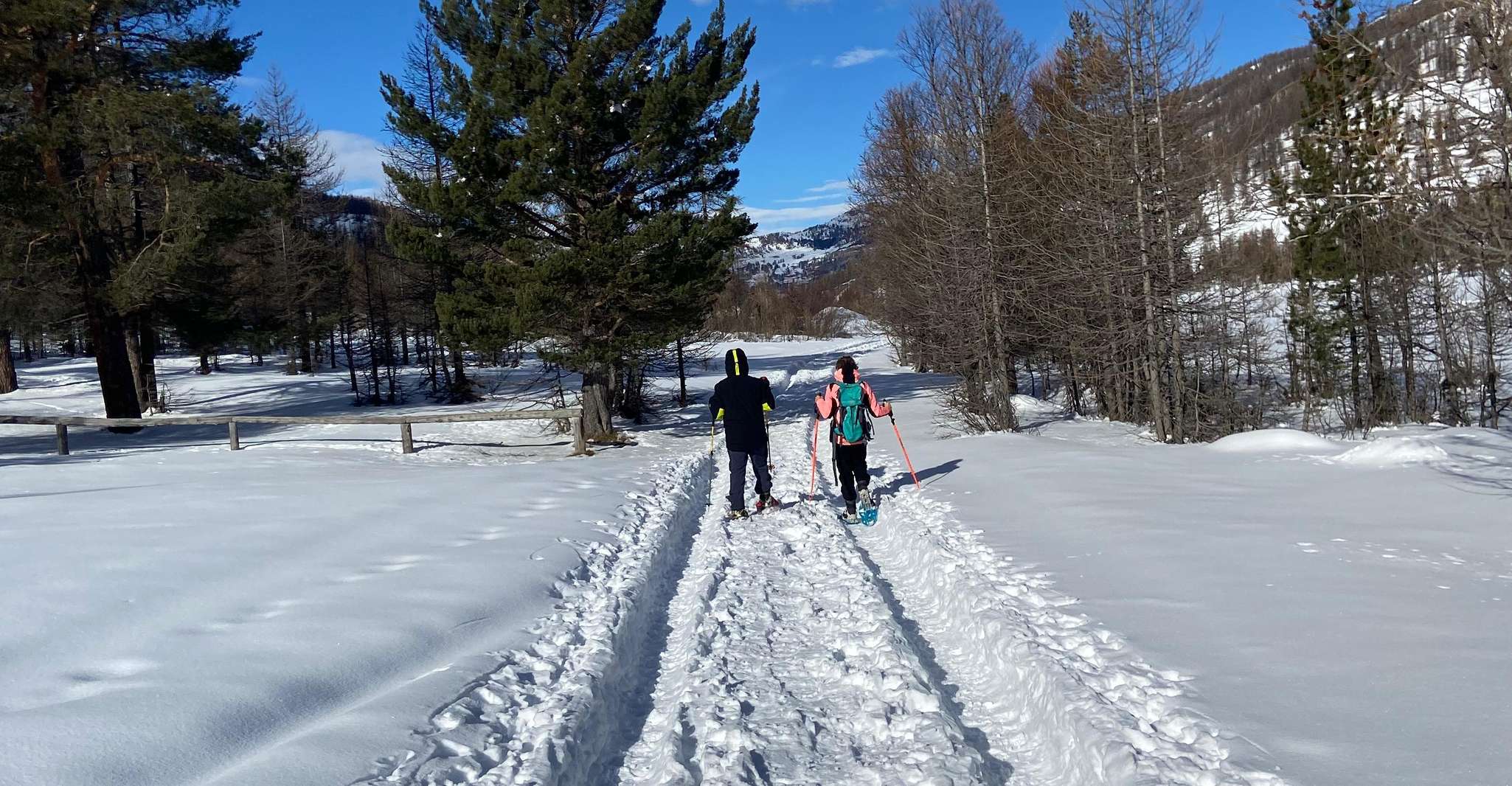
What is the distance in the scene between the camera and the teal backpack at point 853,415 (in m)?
9.09

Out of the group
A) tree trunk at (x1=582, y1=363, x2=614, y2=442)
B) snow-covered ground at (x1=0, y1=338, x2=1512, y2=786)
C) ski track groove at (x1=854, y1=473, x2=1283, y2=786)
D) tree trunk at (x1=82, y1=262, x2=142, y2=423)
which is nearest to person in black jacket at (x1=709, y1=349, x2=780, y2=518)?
snow-covered ground at (x1=0, y1=338, x2=1512, y2=786)

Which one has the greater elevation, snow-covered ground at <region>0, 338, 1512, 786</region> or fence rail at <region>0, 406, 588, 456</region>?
fence rail at <region>0, 406, 588, 456</region>

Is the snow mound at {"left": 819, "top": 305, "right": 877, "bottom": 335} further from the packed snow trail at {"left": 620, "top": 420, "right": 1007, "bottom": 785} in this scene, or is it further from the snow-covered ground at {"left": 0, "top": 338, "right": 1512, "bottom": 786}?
the packed snow trail at {"left": 620, "top": 420, "right": 1007, "bottom": 785}

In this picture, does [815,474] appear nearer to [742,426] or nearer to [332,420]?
[742,426]

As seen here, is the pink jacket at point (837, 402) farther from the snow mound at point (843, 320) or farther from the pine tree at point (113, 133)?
the snow mound at point (843, 320)

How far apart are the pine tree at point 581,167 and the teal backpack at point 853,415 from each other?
21.6 ft

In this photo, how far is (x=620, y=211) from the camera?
16.4 metres

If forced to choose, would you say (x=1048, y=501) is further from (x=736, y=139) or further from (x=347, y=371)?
(x=347, y=371)

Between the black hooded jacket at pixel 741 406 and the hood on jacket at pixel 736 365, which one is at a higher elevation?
the hood on jacket at pixel 736 365

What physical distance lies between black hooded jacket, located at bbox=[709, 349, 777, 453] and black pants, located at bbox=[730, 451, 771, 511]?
7cm

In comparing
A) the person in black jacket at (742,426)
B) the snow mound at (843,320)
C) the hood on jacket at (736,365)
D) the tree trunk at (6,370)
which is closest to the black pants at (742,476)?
the person in black jacket at (742,426)

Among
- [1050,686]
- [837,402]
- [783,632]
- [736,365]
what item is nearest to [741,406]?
[736,365]

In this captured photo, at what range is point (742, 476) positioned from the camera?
9.34m

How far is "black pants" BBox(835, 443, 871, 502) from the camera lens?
912 cm
